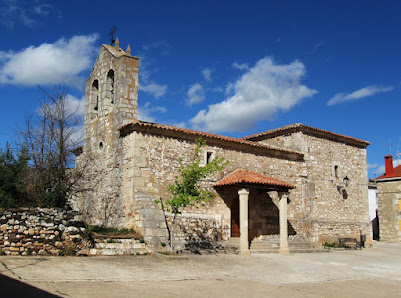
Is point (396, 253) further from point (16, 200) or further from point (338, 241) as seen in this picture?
point (16, 200)

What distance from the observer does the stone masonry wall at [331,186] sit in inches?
830

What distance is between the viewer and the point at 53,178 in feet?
56.1

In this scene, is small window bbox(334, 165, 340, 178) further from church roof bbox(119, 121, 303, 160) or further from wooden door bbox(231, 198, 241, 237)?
wooden door bbox(231, 198, 241, 237)

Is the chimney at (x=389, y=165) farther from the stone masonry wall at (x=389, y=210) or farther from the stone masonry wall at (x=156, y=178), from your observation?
the stone masonry wall at (x=156, y=178)

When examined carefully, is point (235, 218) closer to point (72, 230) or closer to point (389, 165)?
point (72, 230)

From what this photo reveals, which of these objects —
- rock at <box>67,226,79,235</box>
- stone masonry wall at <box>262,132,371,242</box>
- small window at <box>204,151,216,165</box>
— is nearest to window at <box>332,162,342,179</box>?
stone masonry wall at <box>262,132,371,242</box>

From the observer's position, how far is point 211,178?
57.4 ft

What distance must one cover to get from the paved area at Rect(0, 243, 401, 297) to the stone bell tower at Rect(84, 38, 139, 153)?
21.6 ft

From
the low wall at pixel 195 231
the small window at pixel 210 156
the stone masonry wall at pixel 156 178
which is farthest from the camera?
the small window at pixel 210 156

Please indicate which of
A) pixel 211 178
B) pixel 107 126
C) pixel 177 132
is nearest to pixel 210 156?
pixel 211 178

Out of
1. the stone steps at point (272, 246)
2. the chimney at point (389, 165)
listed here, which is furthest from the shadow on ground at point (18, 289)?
the chimney at point (389, 165)

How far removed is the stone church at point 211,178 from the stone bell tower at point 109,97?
0.14 feet

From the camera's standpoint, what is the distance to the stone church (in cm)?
1579

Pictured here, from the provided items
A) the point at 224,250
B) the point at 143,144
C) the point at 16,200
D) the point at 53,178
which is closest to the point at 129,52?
the point at 143,144
